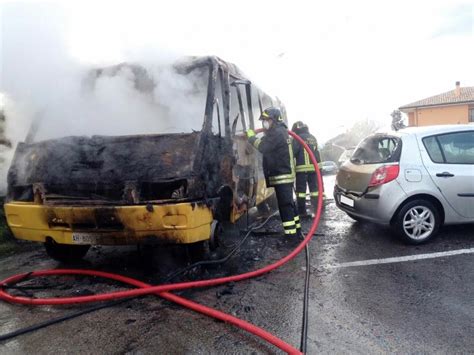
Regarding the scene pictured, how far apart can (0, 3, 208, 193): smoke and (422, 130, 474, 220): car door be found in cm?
296

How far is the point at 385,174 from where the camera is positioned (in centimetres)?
480

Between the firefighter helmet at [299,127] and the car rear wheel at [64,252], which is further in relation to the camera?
the firefighter helmet at [299,127]

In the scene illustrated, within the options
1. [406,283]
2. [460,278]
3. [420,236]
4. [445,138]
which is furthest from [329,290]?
[445,138]

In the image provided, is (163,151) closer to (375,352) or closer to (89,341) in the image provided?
(89,341)

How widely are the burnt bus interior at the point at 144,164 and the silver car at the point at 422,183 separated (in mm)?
1818

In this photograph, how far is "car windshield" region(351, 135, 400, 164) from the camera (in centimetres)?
496

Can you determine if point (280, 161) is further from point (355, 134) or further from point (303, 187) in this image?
point (355, 134)

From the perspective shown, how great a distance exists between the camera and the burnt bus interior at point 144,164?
11.8 feet

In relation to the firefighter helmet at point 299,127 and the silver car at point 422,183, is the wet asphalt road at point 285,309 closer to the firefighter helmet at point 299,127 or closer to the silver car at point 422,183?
the silver car at point 422,183

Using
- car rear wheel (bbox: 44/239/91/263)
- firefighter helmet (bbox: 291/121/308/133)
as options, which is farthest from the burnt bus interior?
firefighter helmet (bbox: 291/121/308/133)

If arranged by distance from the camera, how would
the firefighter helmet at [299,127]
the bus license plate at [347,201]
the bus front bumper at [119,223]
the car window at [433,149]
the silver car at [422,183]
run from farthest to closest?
the firefighter helmet at [299,127] → the bus license plate at [347,201] → the car window at [433,149] → the silver car at [422,183] → the bus front bumper at [119,223]

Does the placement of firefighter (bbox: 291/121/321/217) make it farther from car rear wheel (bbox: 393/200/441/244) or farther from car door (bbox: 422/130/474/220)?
car door (bbox: 422/130/474/220)

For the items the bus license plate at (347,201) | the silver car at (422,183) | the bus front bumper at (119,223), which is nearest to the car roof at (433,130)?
the silver car at (422,183)

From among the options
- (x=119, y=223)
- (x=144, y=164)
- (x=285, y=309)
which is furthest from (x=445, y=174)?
(x=119, y=223)
